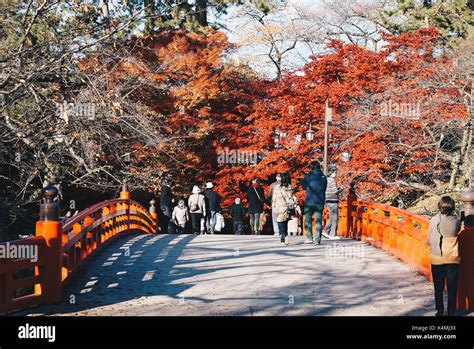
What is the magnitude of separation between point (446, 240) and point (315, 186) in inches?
223

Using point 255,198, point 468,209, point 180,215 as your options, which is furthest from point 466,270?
point 180,215

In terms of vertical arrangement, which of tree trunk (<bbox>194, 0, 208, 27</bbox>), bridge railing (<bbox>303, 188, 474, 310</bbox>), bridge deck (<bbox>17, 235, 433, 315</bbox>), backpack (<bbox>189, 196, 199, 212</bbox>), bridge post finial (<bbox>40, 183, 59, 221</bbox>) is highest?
tree trunk (<bbox>194, 0, 208, 27</bbox>)

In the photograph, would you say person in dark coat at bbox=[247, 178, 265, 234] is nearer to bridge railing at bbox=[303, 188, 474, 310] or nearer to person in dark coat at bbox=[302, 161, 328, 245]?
bridge railing at bbox=[303, 188, 474, 310]

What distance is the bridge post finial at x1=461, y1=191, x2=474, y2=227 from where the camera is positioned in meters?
7.61

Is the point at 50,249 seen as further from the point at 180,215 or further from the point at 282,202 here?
the point at 180,215

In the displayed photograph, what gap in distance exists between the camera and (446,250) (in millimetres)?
6914

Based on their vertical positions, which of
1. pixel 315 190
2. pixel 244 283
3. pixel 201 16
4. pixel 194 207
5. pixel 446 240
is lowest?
pixel 244 283

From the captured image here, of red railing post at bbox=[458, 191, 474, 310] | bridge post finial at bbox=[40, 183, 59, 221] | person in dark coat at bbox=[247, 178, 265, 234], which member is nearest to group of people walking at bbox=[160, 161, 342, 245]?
person in dark coat at bbox=[247, 178, 265, 234]

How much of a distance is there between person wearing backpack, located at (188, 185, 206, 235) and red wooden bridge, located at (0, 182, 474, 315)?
160 cm

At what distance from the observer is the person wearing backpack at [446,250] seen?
6.92 metres

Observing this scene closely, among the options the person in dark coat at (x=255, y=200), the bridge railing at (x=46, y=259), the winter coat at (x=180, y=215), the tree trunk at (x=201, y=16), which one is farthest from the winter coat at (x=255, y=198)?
the tree trunk at (x=201, y=16)

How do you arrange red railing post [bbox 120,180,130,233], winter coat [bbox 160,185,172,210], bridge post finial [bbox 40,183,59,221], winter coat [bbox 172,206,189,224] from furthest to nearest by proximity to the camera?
winter coat [bbox 160,185,172,210]
winter coat [bbox 172,206,189,224]
red railing post [bbox 120,180,130,233]
bridge post finial [bbox 40,183,59,221]

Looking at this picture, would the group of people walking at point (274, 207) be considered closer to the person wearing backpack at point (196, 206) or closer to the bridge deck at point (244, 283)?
the person wearing backpack at point (196, 206)
